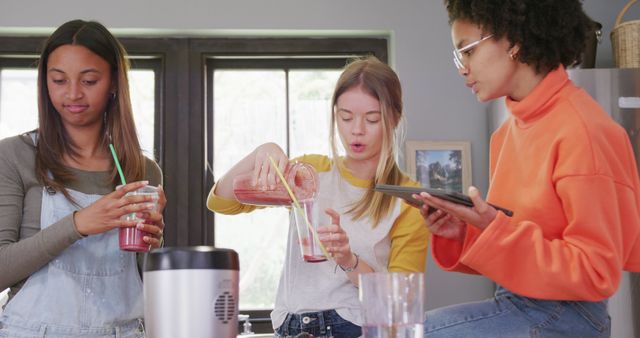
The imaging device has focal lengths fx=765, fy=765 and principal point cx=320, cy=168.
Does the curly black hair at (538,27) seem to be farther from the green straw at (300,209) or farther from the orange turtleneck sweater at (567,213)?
the green straw at (300,209)

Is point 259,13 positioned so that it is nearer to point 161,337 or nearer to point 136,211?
point 136,211

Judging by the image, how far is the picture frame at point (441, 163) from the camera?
3340mm

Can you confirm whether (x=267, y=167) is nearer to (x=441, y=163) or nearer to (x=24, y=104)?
(x=441, y=163)

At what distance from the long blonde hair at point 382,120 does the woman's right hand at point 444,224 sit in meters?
0.40

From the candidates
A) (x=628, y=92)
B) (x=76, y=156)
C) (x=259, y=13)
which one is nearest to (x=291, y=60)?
(x=259, y=13)

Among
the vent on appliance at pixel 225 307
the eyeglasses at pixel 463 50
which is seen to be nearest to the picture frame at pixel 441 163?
the eyeglasses at pixel 463 50

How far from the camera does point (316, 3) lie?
343 centimetres

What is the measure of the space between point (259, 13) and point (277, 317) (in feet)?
6.20

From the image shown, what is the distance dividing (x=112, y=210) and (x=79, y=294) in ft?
0.93

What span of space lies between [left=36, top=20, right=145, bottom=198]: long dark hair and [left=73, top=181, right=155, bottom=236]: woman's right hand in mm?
266

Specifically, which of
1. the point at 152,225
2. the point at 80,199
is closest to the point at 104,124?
the point at 80,199

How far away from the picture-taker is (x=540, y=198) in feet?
4.52

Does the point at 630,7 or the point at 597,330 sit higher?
the point at 630,7

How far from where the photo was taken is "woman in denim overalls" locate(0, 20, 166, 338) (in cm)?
160
